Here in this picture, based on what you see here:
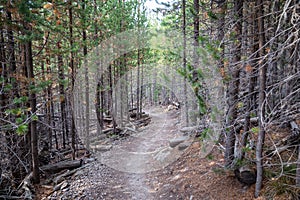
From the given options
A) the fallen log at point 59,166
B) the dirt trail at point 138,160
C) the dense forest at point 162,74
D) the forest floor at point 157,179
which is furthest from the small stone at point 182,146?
the fallen log at point 59,166

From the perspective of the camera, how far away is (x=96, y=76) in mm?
15359

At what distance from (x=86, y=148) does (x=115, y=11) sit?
8.91 metres

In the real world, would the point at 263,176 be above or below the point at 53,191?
above

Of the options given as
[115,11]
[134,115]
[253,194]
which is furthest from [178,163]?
[134,115]

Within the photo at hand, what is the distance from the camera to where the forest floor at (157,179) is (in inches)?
181

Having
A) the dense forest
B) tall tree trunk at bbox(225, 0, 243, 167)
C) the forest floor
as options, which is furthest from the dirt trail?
tall tree trunk at bbox(225, 0, 243, 167)

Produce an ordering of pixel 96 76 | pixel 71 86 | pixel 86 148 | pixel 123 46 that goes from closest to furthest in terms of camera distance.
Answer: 1. pixel 71 86
2. pixel 86 148
3. pixel 96 76
4. pixel 123 46

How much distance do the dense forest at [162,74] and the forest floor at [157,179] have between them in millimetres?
557

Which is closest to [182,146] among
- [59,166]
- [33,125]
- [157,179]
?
[157,179]

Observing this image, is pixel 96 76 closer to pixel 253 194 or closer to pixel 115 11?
pixel 115 11

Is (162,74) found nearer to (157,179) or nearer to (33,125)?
(157,179)

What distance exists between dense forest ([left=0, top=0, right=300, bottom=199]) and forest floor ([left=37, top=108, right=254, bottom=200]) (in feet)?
1.83

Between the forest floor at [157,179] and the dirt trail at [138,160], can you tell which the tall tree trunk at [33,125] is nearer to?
the forest floor at [157,179]

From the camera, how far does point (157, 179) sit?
22.0ft
